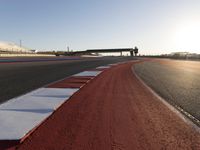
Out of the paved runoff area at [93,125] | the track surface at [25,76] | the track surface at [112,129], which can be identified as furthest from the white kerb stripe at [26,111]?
the track surface at [25,76]

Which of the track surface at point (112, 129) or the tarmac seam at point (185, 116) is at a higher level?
the track surface at point (112, 129)

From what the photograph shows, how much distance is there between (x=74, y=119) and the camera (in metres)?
6.46

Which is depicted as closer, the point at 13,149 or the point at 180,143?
the point at 13,149

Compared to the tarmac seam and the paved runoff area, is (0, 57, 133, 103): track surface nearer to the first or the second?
the paved runoff area

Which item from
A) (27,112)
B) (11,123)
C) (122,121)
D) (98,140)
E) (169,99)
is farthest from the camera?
(169,99)

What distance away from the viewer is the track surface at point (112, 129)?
15.6 feet

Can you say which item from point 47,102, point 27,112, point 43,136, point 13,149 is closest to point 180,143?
point 43,136

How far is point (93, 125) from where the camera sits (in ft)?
19.5

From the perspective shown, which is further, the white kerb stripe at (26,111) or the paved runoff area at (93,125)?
the white kerb stripe at (26,111)

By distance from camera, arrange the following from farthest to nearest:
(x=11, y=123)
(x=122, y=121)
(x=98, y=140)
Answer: (x=122, y=121) < (x=11, y=123) < (x=98, y=140)

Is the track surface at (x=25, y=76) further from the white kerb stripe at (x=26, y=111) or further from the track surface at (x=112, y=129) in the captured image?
the track surface at (x=112, y=129)

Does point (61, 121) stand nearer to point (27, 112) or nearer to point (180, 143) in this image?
point (27, 112)

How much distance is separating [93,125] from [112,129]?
0.47 metres

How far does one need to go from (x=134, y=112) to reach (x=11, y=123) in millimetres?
3056
